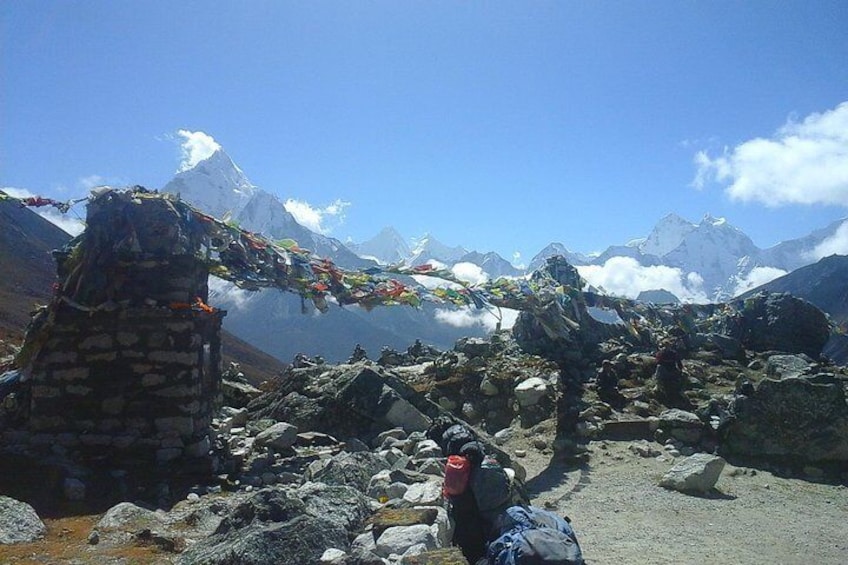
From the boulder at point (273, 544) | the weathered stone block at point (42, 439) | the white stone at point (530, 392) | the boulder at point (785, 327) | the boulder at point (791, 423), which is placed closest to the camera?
the boulder at point (273, 544)

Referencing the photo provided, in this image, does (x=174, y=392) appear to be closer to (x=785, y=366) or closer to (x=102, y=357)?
(x=102, y=357)

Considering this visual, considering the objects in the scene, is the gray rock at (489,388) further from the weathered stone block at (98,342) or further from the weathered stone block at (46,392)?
the weathered stone block at (46,392)

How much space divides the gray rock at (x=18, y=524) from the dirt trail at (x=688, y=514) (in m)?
5.50

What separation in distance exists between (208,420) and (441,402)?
7460mm

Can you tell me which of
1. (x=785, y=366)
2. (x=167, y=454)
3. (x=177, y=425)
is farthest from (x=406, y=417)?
(x=785, y=366)

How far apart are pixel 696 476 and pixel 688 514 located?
1086 mm

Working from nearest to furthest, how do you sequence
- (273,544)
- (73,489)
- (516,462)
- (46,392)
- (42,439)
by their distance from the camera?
(273,544) → (73,489) → (42,439) → (46,392) → (516,462)

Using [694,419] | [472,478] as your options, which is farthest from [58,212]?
[694,419]

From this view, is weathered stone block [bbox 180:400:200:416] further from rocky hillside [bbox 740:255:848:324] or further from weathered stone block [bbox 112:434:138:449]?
rocky hillside [bbox 740:255:848:324]

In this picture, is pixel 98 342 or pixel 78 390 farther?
pixel 98 342

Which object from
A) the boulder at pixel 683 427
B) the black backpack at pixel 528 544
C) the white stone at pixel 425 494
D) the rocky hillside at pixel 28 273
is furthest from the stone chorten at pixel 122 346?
the rocky hillside at pixel 28 273

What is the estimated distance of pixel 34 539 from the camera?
16.6 ft

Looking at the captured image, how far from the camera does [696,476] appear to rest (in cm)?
882

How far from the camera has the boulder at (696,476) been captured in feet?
28.9
